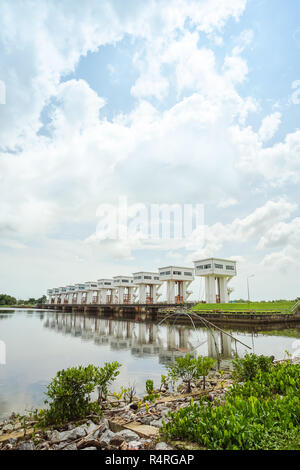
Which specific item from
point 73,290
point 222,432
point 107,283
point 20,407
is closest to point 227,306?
point 20,407

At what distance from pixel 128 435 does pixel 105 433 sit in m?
0.43

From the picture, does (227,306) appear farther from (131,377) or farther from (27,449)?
(27,449)

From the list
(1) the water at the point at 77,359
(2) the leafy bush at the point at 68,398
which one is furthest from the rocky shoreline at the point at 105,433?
(1) the water at the point at 77,359

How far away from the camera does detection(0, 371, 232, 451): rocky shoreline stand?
15.0ft

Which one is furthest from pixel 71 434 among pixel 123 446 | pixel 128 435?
pixel 123 446

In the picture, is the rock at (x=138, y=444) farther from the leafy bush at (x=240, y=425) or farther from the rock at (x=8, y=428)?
the rock at (x=8, y=428)

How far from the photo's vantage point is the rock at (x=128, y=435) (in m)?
4.84

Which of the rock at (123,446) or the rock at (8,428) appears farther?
the rock at (8,428)

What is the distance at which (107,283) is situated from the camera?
80.6 m

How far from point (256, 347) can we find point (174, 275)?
37453 mm

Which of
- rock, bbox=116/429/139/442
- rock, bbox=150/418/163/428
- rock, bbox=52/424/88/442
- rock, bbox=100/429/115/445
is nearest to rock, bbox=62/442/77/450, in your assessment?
rock, bbox=52/424/88/442

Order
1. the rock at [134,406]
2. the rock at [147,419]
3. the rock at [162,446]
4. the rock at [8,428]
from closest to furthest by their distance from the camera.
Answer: the rock at [162,446]
the rock at [147,419]
the rock at [8,428]
the rock at [134,406]

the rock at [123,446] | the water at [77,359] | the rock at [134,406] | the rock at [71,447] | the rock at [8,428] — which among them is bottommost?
the water at [77,359]

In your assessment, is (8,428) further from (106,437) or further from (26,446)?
(106,437)
